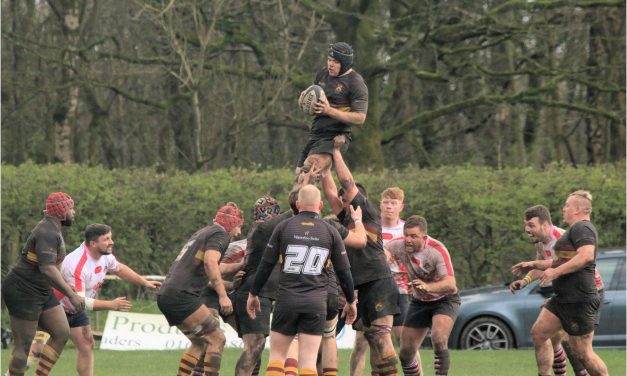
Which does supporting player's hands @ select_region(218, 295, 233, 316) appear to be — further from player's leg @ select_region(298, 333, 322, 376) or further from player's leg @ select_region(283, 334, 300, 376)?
player's leg @ select_region(298, 333, 322, 376)

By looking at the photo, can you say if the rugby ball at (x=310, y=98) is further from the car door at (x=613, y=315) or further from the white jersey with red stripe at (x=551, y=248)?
the car door at (x=613, y=315)

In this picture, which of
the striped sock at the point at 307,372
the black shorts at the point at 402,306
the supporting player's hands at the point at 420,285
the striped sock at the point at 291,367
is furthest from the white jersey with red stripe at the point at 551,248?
the striped sock at the point at 307,372

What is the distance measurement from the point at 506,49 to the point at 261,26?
20.5 ft

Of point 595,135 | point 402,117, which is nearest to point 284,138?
point 402,117

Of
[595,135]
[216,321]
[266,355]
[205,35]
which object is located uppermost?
→ [205,35]

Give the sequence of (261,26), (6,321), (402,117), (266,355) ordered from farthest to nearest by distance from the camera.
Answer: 1. (402,117)
2. (261,26)
3. (6,321)
4. (266,355)

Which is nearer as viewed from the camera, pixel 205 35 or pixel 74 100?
pixel 205 35

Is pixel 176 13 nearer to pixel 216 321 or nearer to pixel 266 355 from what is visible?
pixel 266 355

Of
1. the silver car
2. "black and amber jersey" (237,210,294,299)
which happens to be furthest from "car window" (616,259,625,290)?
"black and amber jersey" (237,210,294,299)

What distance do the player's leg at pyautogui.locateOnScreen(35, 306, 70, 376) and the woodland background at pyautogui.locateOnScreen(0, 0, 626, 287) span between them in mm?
8191

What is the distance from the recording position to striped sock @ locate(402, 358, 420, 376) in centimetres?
1288

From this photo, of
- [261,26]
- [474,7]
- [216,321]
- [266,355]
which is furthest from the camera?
[261,26]

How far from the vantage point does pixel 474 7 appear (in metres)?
25.7

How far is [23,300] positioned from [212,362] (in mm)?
1984
